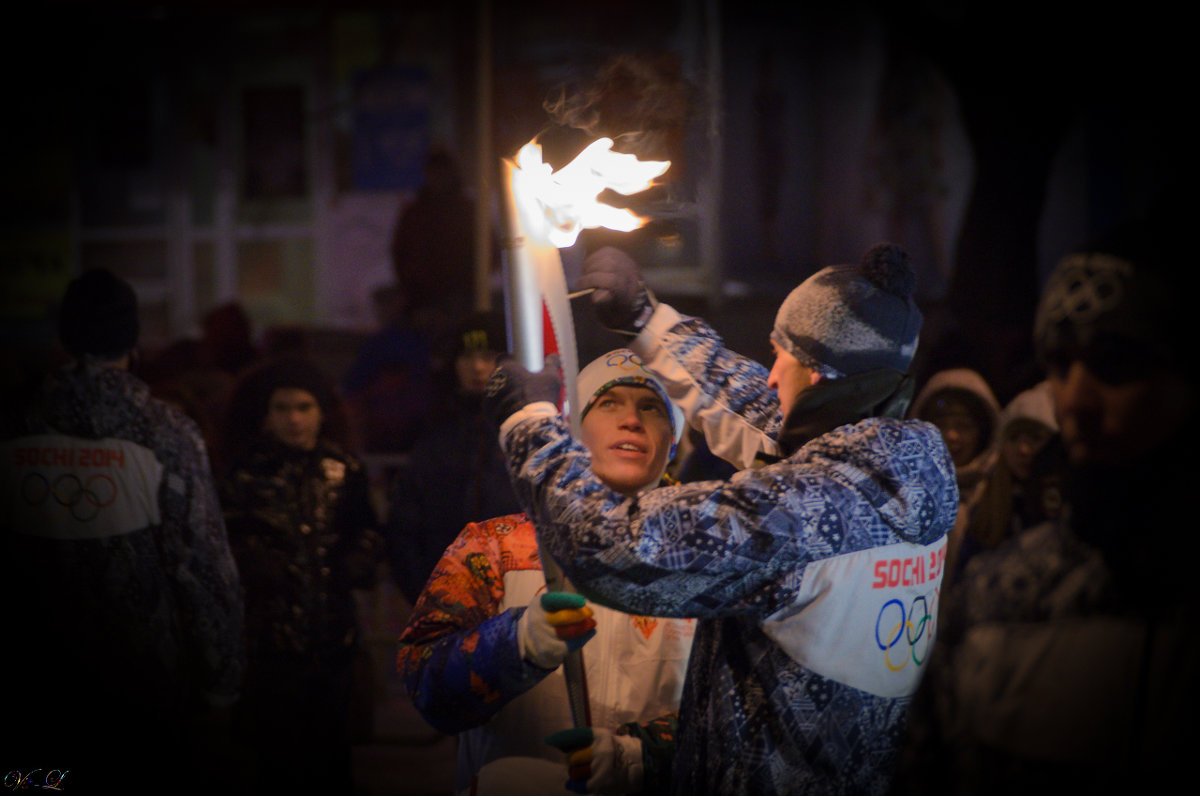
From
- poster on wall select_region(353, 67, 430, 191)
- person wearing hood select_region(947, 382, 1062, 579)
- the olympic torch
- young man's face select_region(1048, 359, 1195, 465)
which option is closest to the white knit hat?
the olympic torch

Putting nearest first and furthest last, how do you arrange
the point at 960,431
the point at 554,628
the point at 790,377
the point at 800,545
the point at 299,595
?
the point at 800,545, the point at 554,628, the point at 790,377, the point at 299,595, the point at 960,431

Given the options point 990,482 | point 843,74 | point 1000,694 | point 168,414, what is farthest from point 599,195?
point 843,74

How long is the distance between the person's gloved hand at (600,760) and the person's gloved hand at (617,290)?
3.05ft

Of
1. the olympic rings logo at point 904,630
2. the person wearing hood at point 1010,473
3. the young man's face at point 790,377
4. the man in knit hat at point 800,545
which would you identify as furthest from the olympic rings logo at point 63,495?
the person wearing hood at point 1010,473

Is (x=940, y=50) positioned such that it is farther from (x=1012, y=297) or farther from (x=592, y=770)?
(x=592, y=770)

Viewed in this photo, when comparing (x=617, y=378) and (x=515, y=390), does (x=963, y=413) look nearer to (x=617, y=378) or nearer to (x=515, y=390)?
(x=617, y=378)

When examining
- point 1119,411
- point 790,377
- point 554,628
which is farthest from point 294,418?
point 1119,411

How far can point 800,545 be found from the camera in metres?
1.68

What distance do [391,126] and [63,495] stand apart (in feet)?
17.8

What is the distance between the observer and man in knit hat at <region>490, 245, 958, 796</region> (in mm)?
1658

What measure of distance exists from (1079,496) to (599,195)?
3.75ft

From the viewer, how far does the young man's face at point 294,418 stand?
3920mm

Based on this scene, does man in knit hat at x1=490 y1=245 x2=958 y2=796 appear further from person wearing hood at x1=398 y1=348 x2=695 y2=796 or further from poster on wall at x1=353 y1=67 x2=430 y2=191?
poster on wall at x1=353 y1=67 x2=430 y2=191

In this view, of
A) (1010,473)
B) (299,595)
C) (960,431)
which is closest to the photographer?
(1010,473)
